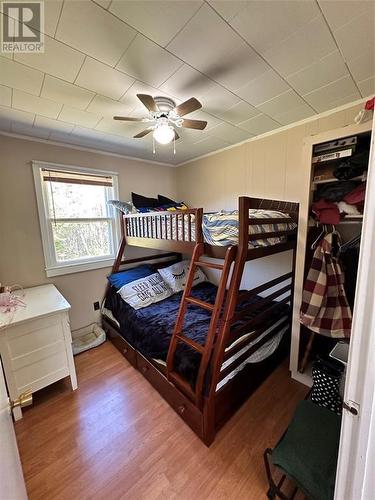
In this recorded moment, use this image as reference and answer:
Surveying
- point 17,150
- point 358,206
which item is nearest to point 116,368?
point 17,150

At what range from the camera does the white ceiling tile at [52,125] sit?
193 centimetres

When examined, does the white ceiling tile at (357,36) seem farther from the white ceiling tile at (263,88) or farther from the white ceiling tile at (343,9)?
the white ceiling tile at (263,88)

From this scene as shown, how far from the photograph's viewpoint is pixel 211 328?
141cm

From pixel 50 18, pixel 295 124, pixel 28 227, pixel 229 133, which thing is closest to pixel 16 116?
pixel 28 227

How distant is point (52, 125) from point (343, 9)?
7.63ft

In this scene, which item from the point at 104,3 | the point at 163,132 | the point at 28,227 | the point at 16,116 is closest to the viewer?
the point at 104,3

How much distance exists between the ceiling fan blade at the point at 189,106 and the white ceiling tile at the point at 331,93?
1.00 meters

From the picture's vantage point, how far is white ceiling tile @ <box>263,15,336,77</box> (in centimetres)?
109

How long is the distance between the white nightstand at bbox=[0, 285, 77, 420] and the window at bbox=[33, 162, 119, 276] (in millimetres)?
743

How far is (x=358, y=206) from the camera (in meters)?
1.60

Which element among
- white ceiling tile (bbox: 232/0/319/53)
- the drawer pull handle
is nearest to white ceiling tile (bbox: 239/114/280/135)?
white ceiling tile (bbox: 232/0/319/53)

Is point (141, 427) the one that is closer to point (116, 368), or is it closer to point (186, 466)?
point (186, 466)

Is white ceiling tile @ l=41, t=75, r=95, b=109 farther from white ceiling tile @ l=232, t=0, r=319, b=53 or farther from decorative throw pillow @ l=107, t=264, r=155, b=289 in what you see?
decorative throw pillow @ l=107, t=264, r=155, b=289

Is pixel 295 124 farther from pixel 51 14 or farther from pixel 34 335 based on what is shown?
pixel 34 335
